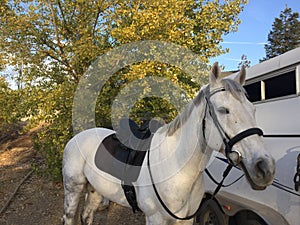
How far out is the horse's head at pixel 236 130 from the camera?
1.70 metres

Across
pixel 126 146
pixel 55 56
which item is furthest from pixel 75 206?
pixel 55 56

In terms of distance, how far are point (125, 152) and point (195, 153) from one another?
102cm

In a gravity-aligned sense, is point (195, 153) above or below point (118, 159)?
above

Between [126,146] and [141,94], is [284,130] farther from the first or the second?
[141,94]

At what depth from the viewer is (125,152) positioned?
306cm

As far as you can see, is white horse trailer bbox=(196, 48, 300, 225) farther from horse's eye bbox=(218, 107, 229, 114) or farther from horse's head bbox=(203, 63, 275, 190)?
horse's eye bbox=(218, 107, 229, 114)

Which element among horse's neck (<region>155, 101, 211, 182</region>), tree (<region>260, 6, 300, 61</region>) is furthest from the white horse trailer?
tree (<region>260, 6, 300, 61</region>)

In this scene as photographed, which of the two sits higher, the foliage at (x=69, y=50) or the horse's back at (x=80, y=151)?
the foliage at (x=69, y=50)

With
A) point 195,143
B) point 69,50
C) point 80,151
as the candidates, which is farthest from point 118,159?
point 69,50

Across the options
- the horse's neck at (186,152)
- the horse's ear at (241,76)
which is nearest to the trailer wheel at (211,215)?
the horse's neck at (186,152)

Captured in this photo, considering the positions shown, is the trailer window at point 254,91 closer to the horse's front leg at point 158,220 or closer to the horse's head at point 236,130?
the horse's head at point 236,130

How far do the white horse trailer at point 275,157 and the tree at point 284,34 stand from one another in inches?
1318

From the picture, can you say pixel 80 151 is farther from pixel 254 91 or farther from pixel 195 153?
pixel 254 91

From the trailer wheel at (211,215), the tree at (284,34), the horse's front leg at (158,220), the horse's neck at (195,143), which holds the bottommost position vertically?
the trailer wheel at (211,215)
